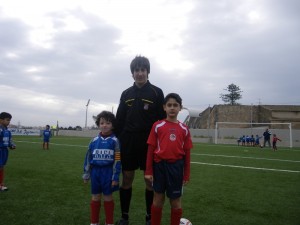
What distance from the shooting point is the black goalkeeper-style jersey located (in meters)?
3.88

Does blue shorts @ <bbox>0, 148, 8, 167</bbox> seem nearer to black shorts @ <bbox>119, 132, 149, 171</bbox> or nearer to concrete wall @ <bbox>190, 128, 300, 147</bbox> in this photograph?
black shorts @ <bbox>119, 132, 149, 171</bbox>

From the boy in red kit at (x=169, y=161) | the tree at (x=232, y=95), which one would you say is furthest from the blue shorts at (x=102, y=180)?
the tree at (x=232, y=95)

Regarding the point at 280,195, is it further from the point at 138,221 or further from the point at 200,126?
the point at 200,126

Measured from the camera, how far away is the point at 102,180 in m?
3.61

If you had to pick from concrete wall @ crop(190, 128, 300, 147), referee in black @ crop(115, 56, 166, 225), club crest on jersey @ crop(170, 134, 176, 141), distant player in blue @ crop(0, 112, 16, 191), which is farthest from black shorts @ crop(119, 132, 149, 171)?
concrete wall @ crop(190, 128, 300, 147)

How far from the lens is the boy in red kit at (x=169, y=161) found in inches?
129

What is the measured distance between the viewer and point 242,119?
54.1 metres

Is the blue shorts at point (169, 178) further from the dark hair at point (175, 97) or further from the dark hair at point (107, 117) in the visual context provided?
the dark hair at point (107, 117)

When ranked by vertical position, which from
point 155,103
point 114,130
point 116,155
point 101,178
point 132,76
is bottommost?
point 101,178

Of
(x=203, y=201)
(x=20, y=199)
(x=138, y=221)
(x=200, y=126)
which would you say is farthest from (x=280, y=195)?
(x=200, y=126)

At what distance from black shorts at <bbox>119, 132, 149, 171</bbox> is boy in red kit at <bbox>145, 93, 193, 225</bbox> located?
460 mm

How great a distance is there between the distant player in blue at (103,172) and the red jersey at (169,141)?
0.55m

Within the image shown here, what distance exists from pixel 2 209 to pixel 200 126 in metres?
56.3

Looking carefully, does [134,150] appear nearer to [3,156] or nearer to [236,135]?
[3,156]
